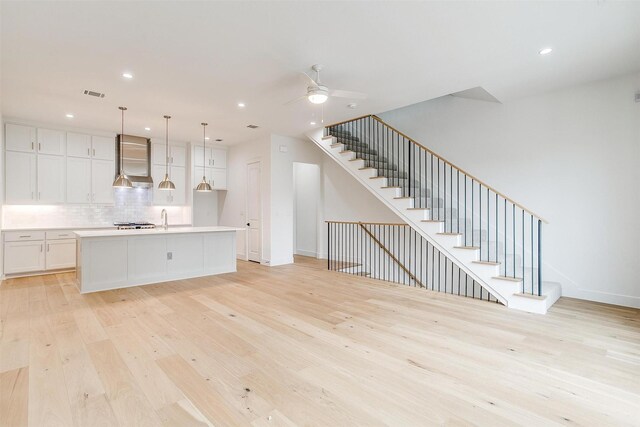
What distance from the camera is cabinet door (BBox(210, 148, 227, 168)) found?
340 inches

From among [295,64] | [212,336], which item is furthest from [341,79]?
[212,336]

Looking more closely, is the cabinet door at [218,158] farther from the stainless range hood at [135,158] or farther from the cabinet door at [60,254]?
the cabinet door at [60,254]

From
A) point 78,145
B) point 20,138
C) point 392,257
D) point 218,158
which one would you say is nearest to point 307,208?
point 218,158

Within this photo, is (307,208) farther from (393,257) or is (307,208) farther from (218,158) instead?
(393,257)

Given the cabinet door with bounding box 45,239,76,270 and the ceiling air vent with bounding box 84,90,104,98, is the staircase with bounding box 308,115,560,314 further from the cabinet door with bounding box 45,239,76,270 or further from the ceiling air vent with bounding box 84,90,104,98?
the cabinet door with bounding box 45,239,76,270

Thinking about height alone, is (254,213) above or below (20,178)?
below

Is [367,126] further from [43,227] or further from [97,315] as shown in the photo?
[43,227]

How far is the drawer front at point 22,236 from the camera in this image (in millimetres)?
5820

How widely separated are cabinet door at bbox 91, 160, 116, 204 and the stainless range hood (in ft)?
0.58

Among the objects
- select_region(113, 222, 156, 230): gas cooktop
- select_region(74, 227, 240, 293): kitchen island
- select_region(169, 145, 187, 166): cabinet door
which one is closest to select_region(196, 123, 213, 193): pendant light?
select_region(169, 145, 187, 166): cabinet door

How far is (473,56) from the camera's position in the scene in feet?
12.1

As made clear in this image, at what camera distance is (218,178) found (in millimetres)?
8742

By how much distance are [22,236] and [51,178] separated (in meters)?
1.27

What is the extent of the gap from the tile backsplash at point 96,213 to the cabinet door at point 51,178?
1.37 feet
